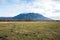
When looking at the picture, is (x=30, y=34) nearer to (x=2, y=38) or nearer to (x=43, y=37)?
(x=43, y=37)

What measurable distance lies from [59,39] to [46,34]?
252cm

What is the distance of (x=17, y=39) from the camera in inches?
936

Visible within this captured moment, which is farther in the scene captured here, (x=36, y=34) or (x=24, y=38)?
(x=36, y=34)

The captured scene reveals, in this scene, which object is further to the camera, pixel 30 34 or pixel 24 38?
pixel 30 34

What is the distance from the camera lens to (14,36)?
2512 centimetres

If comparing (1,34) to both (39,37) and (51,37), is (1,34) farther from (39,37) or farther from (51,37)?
(51,37)

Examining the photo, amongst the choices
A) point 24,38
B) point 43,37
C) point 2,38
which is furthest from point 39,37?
point 2,38

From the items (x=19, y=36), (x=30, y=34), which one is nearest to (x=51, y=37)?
(x=30, y=34)

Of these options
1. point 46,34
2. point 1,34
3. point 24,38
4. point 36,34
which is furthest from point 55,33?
point 1,34

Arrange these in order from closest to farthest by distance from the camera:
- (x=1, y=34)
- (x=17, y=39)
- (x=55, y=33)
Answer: (x=17, y=39)
(x=1, y=34)
(x=55, y=33)

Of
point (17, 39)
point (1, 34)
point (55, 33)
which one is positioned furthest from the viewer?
point (55, 33)

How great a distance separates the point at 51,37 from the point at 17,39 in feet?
18.1

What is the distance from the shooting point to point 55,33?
27422 mm

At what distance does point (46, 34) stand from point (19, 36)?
4607 mm
